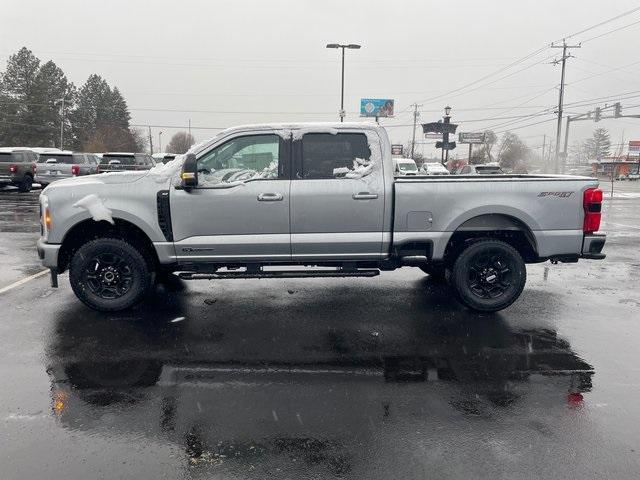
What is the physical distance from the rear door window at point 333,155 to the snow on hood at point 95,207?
6.83 feet

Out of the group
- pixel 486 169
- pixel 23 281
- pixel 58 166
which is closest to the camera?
pixel 23 281

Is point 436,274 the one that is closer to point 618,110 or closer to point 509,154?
point 618,110

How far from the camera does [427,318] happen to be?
6.13 meters

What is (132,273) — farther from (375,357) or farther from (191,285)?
(375,357)

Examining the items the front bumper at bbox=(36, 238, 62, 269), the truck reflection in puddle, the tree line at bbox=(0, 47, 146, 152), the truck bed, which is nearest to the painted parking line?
the front bumper at bbox=(36, 238, 62, 269)

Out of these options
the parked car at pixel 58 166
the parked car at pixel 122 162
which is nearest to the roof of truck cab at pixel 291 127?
the parked car at pixel 122 162

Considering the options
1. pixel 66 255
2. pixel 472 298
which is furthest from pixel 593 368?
pixel 66 255

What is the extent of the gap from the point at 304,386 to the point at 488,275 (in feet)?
9.82

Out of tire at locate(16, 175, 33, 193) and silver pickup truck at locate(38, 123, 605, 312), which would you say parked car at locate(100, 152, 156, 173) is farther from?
silver pickup truck at locate(38, 123, 605, 312)

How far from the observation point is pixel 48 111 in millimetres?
73812

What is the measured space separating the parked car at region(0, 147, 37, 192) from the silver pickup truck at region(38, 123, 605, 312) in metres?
20.0

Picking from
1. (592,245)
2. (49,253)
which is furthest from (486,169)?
(49,253)

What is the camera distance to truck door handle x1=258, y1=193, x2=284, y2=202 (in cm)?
584

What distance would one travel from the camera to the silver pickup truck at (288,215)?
5852 millimetres
